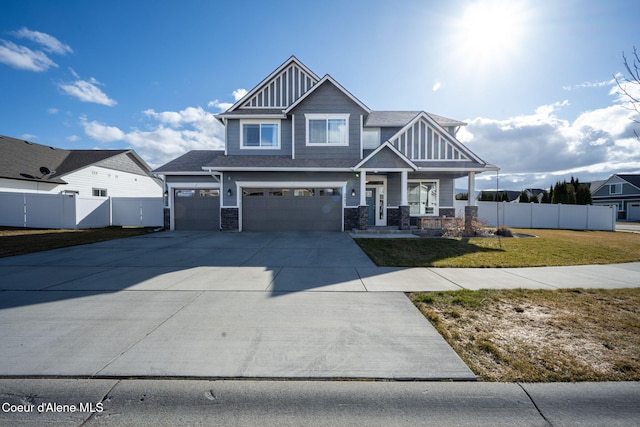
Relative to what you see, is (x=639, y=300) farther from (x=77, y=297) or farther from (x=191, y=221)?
(x=191, y=221)

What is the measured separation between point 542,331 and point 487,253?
241 inches

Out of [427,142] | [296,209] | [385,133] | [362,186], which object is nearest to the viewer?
[362,186]

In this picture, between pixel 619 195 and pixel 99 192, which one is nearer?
pixel 99 192

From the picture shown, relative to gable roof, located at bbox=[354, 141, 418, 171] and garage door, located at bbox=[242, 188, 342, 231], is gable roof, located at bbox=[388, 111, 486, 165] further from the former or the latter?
garage door, located at bbox=[242, 188, 342, 231]

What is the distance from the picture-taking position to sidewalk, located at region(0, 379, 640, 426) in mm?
2271

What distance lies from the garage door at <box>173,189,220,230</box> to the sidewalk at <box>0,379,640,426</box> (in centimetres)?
1357

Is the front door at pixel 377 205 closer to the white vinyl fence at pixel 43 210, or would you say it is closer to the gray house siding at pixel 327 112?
the gray house siding at pixel 327 112

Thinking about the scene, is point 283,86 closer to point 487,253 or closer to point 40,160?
point 487,253

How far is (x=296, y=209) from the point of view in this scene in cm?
1491

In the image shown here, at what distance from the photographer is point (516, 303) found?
15.4 ft

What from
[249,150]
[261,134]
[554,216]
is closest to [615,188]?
[554,216]

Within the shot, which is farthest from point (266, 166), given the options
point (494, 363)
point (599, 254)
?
point (599, 254)

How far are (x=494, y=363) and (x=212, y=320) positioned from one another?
3.78 meters

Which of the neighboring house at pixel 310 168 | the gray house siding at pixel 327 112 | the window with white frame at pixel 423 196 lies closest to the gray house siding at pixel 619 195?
the neighboring house at pixel 310 168
